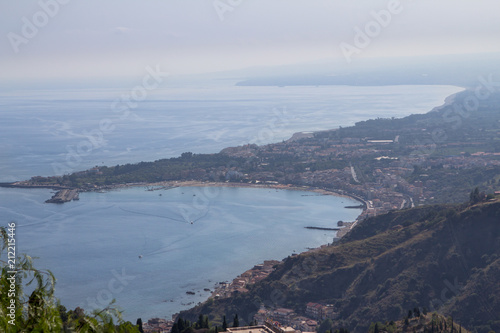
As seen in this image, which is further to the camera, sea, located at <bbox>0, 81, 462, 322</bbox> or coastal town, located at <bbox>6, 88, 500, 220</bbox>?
coastal town, located at <bbox>6, 88, 500, 220</bbox>

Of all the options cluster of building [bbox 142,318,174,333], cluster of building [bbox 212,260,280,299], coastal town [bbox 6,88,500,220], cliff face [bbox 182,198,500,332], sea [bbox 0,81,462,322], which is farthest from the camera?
coastal town [bbox 6,88,500,220]

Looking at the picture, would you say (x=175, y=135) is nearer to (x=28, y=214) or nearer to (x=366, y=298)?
(x=28, y=214)

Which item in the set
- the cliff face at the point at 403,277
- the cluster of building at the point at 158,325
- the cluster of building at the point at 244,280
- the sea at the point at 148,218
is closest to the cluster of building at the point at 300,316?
the cliff face at the point at 403,277

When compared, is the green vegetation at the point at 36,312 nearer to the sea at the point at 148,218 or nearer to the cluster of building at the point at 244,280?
the sea at the point at 148,218

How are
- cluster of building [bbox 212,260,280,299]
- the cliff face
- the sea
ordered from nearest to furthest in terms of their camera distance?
the cliff face, cluster of building [bbox 212,260,280,299], the sea

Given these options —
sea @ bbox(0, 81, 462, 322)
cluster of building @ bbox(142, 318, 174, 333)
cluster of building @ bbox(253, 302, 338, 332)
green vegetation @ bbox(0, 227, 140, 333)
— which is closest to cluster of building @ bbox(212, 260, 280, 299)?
sea @ bbox(0, 81, 462, 322)

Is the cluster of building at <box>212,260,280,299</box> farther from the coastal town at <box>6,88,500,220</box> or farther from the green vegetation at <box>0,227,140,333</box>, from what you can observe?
the green vegetation at <box>0,227,140,333</box>

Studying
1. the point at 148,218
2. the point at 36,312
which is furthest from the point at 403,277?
the point at 148,218
